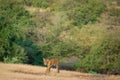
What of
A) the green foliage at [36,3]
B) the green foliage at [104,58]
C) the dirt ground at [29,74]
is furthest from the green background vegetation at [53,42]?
the green foliage at [36,3]

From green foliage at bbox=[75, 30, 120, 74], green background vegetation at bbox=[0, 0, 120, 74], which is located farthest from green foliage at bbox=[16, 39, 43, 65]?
green foliage at bbox=[75, 30, 120, 74]

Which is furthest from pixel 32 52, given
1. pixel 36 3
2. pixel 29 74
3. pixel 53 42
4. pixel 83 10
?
pixel 36 3

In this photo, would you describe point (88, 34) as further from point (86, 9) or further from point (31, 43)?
point (86, 9)

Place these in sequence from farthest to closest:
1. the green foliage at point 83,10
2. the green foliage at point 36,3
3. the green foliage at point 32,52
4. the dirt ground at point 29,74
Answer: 1. the green foliage at point 36,3
2. the green foliage at point 83,10
3. the green foliage at point 32,52
4. the dirt ground at point 29,74

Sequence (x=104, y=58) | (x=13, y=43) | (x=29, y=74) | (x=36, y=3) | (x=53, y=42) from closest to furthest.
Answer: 1. (x=29, y=74)
2. (x=13, y=43)
3. (x=104, y=58)
4. (x=53, y=42)
5. (x=36, y=3)

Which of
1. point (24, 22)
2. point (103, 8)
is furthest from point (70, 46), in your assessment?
point (103, 8)

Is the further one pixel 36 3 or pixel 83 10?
pixel 36 3

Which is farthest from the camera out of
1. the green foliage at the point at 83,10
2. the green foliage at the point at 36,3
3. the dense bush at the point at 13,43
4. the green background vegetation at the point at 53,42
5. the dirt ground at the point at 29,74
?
the green foliage at the point at 36,3

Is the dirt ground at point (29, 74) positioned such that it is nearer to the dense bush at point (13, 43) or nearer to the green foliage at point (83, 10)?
the dense bush at point (13, 43)

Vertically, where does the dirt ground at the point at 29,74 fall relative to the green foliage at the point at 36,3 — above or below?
above

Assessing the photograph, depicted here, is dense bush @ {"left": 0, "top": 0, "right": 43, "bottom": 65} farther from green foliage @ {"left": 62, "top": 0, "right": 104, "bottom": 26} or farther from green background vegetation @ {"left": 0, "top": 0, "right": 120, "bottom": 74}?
green foliage @ {"left": 62, "top": 0, "right": 104, "bottom": 26}

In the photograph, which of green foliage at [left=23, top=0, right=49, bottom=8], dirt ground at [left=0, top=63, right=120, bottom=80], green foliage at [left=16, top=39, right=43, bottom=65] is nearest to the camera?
dirt ground at [left=0, top=63, right=120, bottom=80]

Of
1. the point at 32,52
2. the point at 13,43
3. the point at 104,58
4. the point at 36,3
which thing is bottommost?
the point at 36,3

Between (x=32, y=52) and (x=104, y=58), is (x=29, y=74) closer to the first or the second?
(x=32, y=52)
